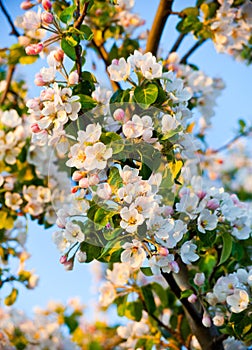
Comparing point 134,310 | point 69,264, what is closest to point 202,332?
point 134,310

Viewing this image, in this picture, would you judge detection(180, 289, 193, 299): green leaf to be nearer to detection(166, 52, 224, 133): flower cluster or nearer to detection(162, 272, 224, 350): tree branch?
detection(162, 272, 224, 350): tree branch

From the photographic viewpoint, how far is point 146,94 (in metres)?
1.00

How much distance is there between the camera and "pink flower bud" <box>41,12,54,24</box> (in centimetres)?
104

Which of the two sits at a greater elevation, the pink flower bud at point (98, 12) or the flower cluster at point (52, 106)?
the flower cluster at point (52, 106)

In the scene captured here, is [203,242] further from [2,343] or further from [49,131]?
[2,343]

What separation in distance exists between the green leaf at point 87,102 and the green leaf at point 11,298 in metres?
0.82

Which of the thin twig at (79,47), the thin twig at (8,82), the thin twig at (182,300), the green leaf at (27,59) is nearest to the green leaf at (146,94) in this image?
the thin twig at (79,47)

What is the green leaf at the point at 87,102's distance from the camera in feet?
3.34

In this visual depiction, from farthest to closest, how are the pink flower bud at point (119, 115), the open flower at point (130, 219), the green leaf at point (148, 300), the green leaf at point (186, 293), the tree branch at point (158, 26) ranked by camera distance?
the tree branch at point (158, 26) < the green leaf at point (148, 300) < the green leaf at point (186, 293) < the pink flower bud at point (119, 115) < the open flower at point (130, 219)

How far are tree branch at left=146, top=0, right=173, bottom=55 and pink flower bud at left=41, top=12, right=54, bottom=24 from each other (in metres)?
0.59

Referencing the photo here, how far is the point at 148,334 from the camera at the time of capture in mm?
1498

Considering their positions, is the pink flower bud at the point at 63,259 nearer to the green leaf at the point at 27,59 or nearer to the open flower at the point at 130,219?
the open flower at the point at 130,219

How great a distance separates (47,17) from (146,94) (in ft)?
0.71

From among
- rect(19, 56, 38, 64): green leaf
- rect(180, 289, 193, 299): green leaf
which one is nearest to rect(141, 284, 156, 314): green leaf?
rect(180, 289, 193, 299): green leaf
